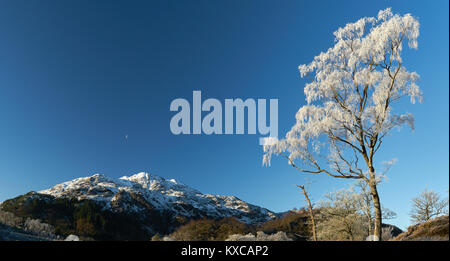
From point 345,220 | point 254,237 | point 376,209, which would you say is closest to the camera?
point 376,209

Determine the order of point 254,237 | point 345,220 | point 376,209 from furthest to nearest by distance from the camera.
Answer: point 345,220, point 254,237, point 376,209

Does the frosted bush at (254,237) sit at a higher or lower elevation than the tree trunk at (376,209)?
lower

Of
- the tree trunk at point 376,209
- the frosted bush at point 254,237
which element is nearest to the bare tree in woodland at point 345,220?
the frosted bush at point 254,237

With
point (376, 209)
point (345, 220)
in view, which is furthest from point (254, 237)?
point (345, 220)

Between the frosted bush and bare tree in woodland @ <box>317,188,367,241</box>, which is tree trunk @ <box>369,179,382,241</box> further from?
bare tree in woodland @ <box>317,188,367,241</box>

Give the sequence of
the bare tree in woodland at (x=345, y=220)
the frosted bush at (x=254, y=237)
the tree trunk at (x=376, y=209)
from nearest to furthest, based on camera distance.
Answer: the tree trunk at (x=376, y=209)
the frosted bush at (x=254, y=237)
the bare tree in woodland at (x=345, y=220)

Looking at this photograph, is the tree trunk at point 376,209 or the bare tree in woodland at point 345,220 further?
the bare tree in woodland at point 345,220

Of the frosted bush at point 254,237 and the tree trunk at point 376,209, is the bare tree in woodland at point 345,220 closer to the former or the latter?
the frosted bush at point 254,237

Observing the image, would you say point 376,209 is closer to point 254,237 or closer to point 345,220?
point 254,237
